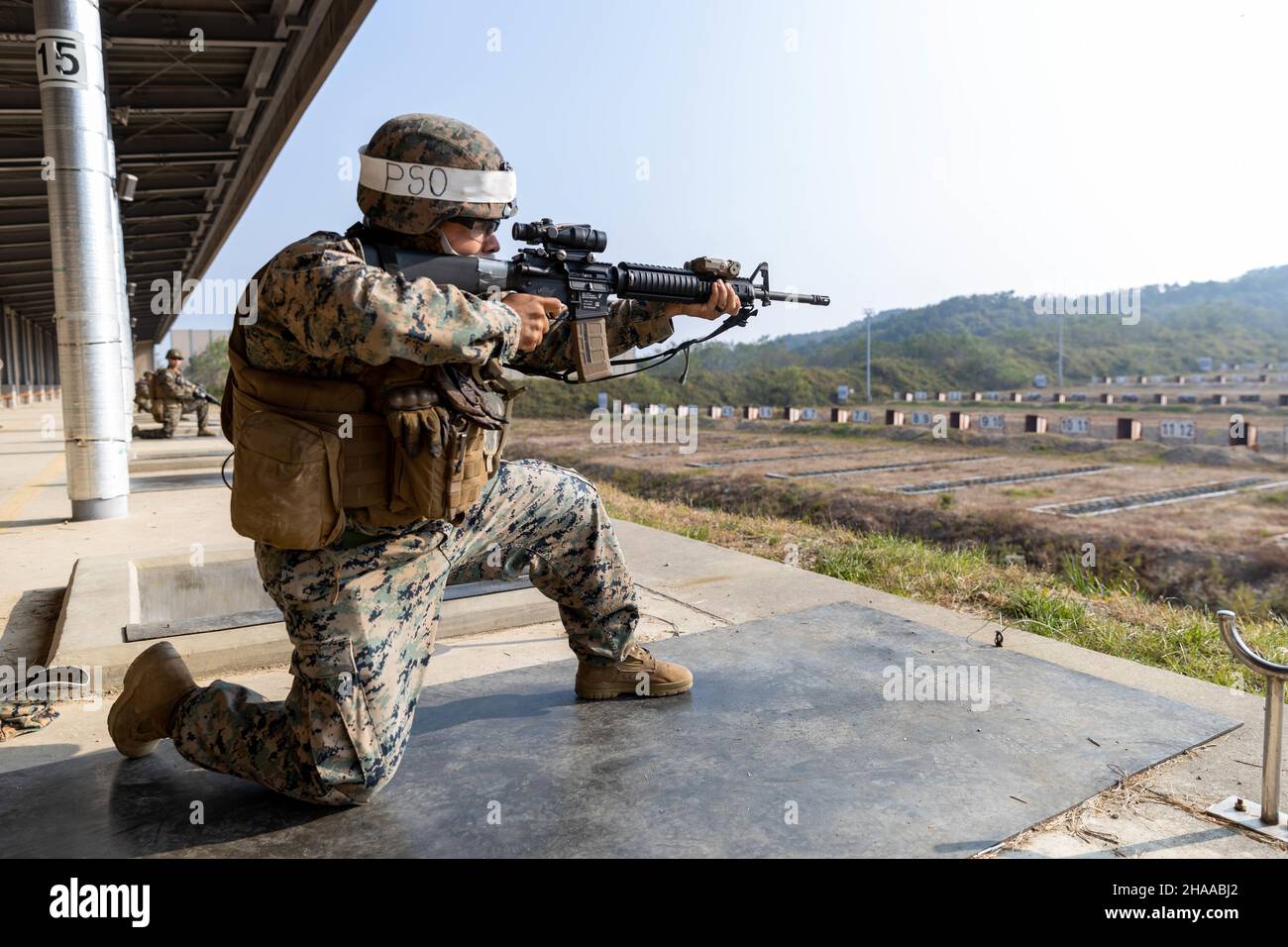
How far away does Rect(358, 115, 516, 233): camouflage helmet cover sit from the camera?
7.39ft

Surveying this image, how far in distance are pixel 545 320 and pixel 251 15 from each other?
437 inches

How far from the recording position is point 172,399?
1459 cm

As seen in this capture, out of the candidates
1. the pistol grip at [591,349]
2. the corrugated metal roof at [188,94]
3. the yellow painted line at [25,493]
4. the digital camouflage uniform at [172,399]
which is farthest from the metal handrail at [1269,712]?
the digital camouflage uniform at [172,399]

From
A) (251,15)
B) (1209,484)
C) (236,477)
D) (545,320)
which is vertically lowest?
(1209,484)

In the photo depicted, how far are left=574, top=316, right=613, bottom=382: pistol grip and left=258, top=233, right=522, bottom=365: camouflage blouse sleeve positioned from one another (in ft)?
2.44

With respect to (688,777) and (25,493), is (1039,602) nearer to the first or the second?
(688,777)

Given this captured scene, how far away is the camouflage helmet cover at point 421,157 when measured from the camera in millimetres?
2254

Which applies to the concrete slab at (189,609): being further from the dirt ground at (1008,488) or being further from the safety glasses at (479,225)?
the dirt ground at (1008,488)

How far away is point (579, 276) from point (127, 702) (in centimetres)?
174

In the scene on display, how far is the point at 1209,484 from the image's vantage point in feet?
49.4

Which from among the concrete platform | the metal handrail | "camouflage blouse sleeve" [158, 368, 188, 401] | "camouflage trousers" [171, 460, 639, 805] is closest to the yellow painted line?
the concrete platform

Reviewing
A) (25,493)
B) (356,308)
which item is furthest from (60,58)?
(356,308)

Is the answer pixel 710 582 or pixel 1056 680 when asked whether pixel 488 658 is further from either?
pixel 1056 680
